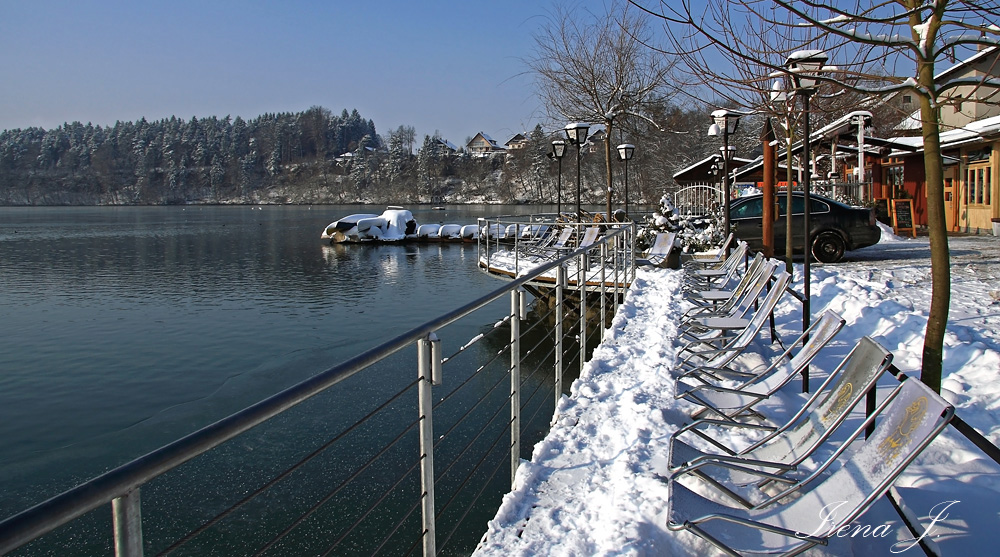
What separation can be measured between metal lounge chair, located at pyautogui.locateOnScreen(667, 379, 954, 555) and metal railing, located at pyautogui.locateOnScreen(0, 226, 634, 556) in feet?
3.44

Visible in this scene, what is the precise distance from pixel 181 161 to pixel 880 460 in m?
161

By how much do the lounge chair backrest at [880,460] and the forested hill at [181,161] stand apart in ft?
442

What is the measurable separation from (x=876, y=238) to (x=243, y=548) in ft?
43.7

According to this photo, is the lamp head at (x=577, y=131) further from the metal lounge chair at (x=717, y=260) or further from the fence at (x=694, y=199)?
the fence at (x=694, y=199)

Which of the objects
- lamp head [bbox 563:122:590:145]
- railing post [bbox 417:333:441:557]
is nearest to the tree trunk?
railing post [bbox 417:333:441:557]

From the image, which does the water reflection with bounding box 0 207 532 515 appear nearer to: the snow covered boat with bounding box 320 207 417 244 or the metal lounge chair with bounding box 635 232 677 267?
the metal lounge chair with bounding box 635 232 677 267

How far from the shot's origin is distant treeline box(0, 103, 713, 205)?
131m

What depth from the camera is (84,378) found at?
11445 millimetres

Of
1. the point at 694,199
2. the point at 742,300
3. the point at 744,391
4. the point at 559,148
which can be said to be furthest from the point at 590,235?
the point at 694,199

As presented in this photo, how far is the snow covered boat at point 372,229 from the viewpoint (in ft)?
136

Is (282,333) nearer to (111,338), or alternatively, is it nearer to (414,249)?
(111,338)

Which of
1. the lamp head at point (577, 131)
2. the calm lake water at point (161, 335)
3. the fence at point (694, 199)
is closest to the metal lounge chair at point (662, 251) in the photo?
the lamp head at point (577, 131)

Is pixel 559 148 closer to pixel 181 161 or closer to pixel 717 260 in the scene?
pixel 717 260

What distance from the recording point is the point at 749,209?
1532 cm
